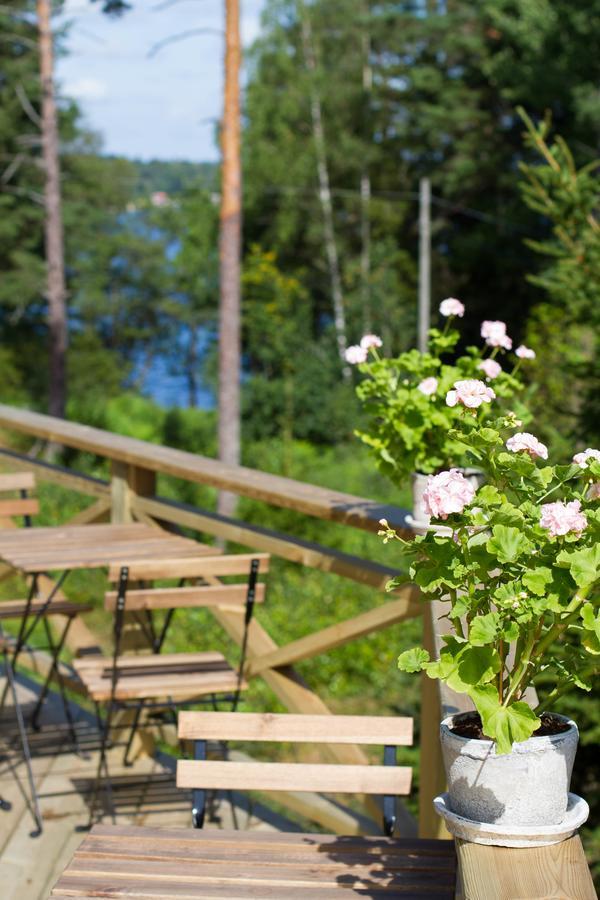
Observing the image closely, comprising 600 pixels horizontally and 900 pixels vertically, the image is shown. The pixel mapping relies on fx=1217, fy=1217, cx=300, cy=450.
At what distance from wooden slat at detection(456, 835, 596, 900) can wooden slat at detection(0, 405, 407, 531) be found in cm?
134

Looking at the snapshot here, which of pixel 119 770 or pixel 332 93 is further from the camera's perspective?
pixel 332 93

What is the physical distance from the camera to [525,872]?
1.48 m

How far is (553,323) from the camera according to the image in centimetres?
1845

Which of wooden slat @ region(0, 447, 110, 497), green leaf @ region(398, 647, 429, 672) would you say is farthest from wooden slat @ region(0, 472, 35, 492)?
green leaf @ region(398, 647, 429, 672)

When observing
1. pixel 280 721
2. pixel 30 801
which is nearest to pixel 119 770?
pixel 30 801

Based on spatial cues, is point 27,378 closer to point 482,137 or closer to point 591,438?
point 482,137

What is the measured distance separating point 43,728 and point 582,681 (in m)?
3.07

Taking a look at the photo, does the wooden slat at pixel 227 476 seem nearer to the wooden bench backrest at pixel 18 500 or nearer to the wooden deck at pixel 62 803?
the wooden bench backrest at pixel 18 500

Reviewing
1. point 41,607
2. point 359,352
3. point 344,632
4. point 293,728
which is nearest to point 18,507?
point 41,607

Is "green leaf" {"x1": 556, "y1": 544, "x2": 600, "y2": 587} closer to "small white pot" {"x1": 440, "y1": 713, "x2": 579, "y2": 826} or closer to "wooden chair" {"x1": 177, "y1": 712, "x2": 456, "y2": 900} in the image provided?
"small white pot" {"x1": 440, "y1": 713, "x2": 579, "y2": 826}

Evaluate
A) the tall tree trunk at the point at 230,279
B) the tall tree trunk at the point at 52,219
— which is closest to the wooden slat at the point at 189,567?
the tall tree trunk at the point at 230,279

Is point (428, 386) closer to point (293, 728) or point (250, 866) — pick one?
point (293, 728)

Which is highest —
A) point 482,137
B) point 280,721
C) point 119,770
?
point 482,137

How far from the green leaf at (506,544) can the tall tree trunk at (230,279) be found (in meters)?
A: 13.8
